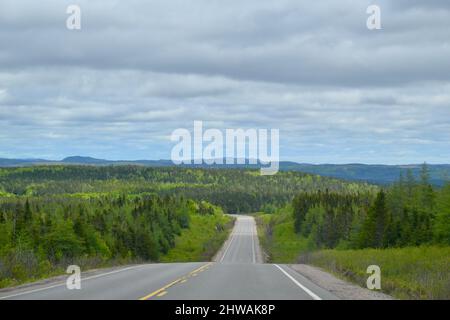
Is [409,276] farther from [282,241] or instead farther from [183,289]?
[282,241]

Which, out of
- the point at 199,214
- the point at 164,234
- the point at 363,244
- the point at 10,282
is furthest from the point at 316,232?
the point at 10,282

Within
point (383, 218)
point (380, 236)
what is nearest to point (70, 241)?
point (380, 236)

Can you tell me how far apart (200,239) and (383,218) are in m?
63.8

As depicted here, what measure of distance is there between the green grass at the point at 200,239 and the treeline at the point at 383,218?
18531mm

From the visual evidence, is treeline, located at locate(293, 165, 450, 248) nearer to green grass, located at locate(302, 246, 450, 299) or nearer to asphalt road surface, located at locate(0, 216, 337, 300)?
green grass, located at locate(302, 246, 450, 299)

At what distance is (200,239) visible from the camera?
430 feet

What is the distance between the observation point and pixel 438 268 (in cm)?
2894

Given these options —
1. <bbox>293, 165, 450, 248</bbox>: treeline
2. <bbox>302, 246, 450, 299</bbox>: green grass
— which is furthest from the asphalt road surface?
<bbox>293, 165, 450, 248</bbox>: treeline

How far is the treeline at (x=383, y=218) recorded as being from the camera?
71.2 metres

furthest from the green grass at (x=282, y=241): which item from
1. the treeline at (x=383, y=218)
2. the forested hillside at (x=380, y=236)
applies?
the treeline at (x=383, y=218)

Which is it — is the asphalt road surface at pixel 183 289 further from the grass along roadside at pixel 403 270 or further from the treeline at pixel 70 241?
the treeline at pixel 70 241
